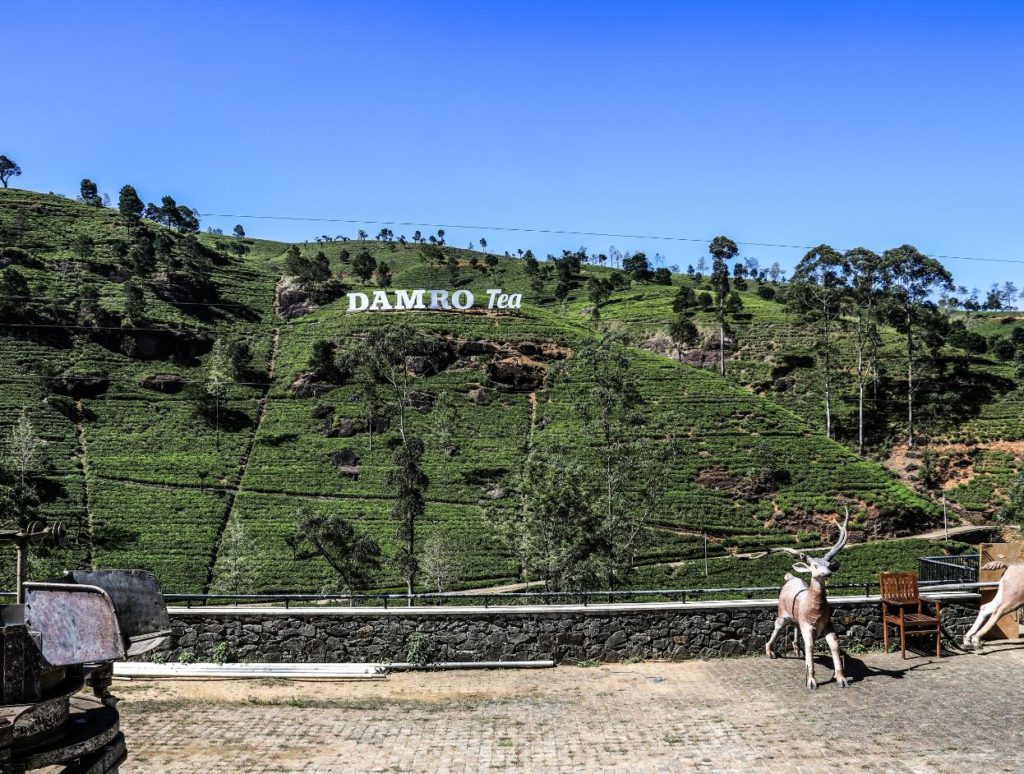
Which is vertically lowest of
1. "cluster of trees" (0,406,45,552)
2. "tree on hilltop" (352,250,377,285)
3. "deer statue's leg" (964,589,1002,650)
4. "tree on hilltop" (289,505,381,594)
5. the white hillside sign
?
"tree on hilltop" (289,505,381,594)

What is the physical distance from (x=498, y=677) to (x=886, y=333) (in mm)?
112729

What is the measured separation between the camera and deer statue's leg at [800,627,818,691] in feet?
55.9

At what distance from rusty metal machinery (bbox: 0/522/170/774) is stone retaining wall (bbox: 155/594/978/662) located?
1412cm

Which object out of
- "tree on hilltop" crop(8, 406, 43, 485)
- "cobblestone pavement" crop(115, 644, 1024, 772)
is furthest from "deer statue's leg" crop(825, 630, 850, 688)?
"tree on hilltop" crop(8, 406, 43, 485)

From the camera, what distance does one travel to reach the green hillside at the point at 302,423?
64.1m

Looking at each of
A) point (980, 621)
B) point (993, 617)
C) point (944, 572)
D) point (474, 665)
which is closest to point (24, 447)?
point (474, 665)

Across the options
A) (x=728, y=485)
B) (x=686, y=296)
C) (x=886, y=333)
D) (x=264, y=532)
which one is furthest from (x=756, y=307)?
(x=264, y=532)

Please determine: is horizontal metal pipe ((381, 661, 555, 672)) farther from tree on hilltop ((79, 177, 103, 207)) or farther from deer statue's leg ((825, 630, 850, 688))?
tree on hilltop ((79, 177, 103, 207))

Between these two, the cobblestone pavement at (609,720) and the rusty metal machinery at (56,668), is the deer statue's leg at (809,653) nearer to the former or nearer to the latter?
the cobblestone pavement at (609,720)

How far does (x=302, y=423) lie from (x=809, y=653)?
7313 cm

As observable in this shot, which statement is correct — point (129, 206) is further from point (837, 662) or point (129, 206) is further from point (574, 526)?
point (837, 662)

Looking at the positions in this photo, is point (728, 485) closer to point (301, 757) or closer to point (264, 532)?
point (264, 532)

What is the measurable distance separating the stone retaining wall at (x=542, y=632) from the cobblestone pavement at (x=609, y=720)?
586mm

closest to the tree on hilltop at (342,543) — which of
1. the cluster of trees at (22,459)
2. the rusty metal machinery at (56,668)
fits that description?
the cluster of trees at (22,459)
